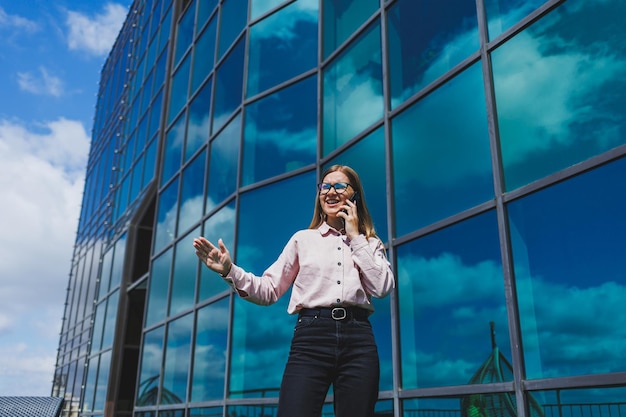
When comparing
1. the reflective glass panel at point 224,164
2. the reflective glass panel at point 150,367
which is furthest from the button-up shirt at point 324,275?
the reflective glass panel at point 150,367

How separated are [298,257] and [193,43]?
979cm

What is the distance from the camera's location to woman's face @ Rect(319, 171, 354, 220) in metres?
2.57

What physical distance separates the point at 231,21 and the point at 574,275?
24.4 feet

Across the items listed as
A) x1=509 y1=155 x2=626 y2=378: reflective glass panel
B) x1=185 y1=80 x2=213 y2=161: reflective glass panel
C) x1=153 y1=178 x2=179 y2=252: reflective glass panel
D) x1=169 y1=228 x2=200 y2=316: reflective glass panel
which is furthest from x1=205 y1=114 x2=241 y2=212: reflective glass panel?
x1=509 y1=155 x2=626 y2=378: reflective glass panel

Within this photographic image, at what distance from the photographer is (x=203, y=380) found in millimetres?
7895

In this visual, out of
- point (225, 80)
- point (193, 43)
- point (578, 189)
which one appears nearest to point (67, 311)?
point (193, 43)

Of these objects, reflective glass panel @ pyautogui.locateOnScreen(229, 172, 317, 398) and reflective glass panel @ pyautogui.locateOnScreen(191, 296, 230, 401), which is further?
reflective glass panel @ pyautogui.locateOnScreen(191, 296, 230, 401)

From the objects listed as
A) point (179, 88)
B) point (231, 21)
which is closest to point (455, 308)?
point (231, 21)

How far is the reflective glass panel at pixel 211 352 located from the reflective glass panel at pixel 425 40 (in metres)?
3.74

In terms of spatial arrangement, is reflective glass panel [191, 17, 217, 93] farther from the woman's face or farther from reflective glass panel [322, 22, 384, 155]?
the woman's face

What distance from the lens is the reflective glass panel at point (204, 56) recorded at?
33.8 feet

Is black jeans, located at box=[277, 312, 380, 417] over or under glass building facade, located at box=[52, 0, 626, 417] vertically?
under

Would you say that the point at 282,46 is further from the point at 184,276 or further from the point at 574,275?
the point at 574,275

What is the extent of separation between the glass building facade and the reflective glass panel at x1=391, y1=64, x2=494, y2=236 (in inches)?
0.7
